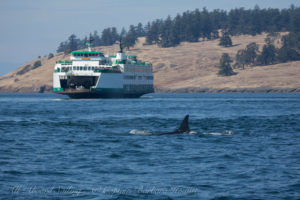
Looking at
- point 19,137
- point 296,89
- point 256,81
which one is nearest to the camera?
point 19,137

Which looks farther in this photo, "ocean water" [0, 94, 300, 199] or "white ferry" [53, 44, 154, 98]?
"white ferry" [53, 44, 154, 98]

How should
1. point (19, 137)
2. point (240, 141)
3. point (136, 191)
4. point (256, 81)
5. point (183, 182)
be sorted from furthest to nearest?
point (256, 81) → point (19, 137) → point (240, 141) → point (183, 182) → point (136, 191)

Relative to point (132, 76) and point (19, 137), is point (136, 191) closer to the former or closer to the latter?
point (19, 137)

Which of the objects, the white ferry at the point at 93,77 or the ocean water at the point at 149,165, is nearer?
the ocean water at the point at 149,165

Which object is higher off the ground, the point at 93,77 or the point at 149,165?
the point at 93,77

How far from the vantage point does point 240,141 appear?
31.7 m

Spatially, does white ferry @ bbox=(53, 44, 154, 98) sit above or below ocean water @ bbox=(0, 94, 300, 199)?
above

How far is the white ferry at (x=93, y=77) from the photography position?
109 metres

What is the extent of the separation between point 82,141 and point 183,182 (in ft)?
44.7

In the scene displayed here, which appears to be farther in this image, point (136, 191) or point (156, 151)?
point (156, 151)

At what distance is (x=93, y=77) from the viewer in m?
111

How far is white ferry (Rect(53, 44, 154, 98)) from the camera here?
358 feet

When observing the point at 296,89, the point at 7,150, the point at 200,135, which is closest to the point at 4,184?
the point at 7,150

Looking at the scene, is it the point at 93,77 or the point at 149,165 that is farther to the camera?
the point at 93,77
